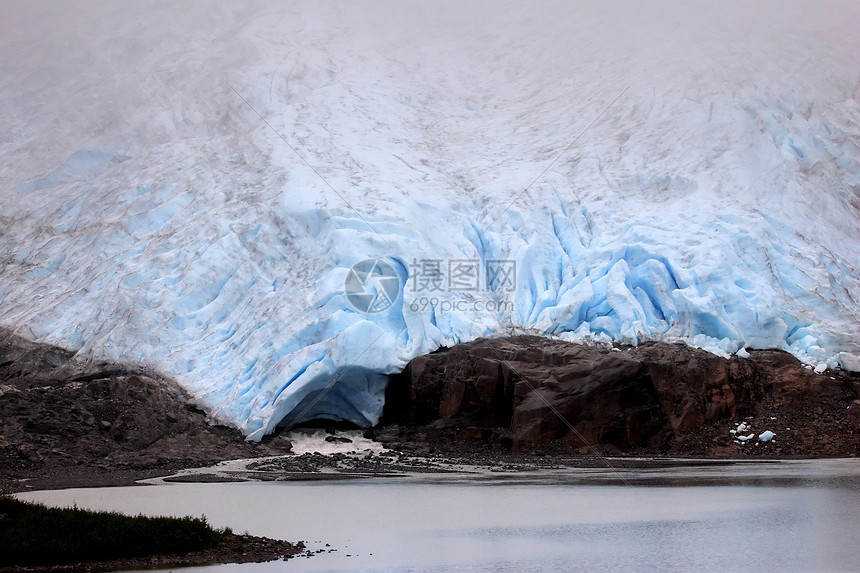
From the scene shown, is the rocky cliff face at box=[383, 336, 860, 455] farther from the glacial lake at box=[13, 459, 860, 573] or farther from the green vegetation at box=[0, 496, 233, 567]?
the green vegetation at box=[0, 496, 233, 567]

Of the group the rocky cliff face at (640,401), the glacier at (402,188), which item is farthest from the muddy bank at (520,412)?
the glacier at (402,188)

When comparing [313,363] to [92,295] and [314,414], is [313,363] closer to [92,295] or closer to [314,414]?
[314,414]

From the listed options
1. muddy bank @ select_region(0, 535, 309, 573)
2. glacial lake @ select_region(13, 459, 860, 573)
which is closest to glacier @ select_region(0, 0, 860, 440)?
glacial lake @ select_region(13, 459, 860, 573)

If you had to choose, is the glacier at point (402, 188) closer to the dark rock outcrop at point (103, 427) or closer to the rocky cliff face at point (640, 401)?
the dark rock outcrop at point (103, 427)

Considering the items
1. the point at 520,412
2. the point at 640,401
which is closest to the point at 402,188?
the point at 520,412

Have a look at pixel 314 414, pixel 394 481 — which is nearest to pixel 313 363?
pixel 314 414

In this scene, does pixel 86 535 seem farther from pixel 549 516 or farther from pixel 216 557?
pixel 549 516
